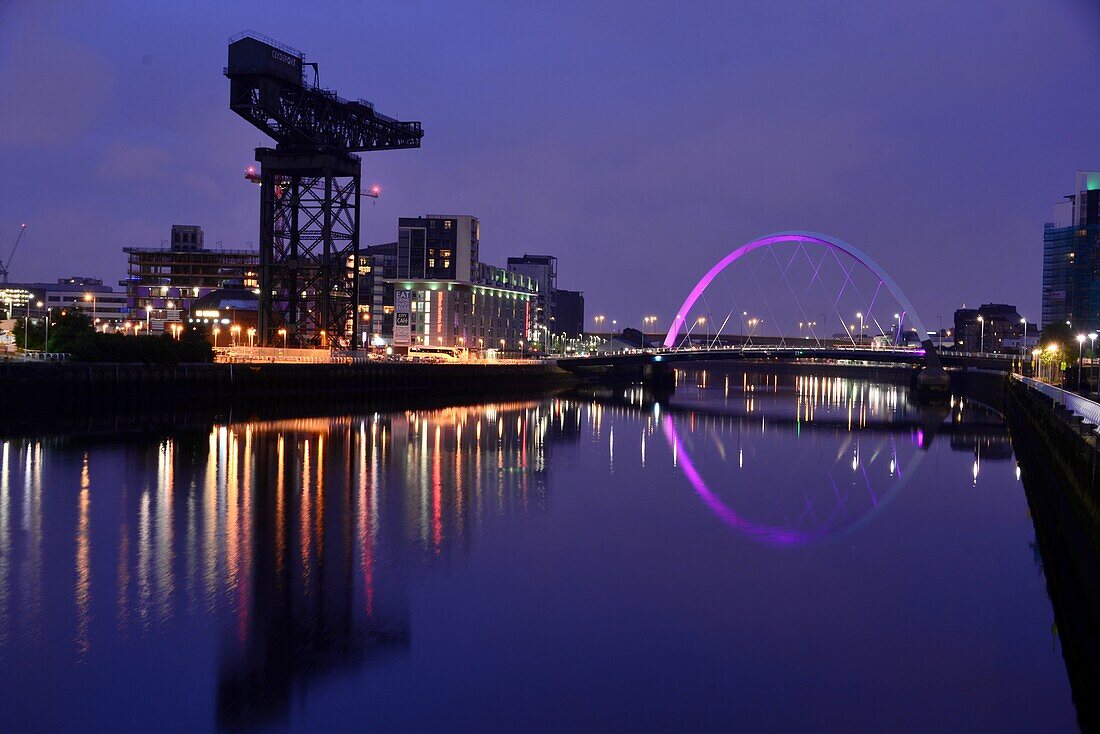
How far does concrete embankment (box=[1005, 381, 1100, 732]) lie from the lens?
12.7 meters

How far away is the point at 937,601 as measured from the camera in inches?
622

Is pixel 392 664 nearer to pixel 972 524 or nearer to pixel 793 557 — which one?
pixel 793 557

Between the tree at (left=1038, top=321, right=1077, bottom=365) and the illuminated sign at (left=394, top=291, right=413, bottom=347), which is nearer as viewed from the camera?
the tree at (left=1038, top=321, right=1077, bottom=365)

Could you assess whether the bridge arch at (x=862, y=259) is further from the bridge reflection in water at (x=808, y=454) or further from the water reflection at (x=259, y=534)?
the water reflection at (x=259, y=534)

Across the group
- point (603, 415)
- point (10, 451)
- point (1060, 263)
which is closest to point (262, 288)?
point (603, 415)

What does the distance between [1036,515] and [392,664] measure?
59.7 feet

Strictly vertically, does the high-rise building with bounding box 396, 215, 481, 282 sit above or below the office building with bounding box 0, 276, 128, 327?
above

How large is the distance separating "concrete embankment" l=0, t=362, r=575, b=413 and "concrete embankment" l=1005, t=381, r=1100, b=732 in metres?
35.9

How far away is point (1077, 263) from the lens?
91.4 metres

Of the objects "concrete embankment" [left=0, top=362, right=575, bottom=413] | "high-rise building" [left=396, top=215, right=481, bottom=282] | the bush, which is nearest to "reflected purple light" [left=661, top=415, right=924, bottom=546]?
"concrete embankment" [left=0, top=362, right=575, bottom=413]

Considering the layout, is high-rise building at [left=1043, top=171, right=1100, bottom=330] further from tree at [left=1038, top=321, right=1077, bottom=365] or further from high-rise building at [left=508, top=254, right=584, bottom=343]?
high-rise building at [left=508, top=254, right=584, bottom=343]

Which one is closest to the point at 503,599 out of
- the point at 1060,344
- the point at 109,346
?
the point at 109,346

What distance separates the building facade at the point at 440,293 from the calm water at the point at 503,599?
65.9 meters

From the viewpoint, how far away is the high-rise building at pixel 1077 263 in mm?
88438
